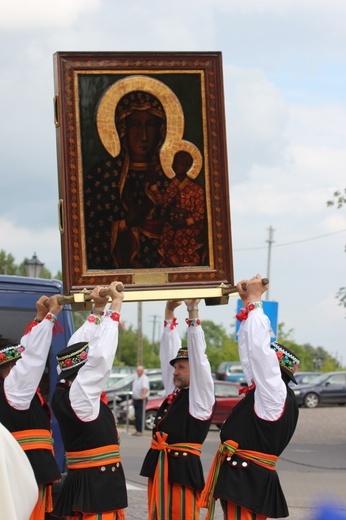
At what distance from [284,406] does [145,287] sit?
129cm

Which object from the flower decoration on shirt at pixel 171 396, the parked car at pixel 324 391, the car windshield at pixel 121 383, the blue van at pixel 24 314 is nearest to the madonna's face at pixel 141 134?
the flower decoration on shirt at pixel 171 396

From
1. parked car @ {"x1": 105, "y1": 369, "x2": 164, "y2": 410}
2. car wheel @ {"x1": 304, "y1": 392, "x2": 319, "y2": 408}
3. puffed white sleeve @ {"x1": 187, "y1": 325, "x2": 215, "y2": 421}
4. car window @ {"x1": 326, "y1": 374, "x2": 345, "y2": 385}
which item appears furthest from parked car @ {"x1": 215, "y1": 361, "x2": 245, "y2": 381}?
puffed white sleeve @ {"x1": 187, "y1": 325, "x2": 215, "y2": 421}

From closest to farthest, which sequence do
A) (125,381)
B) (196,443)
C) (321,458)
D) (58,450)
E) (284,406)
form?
(284,406)
(196,443)
(58,450)
(321,458)
(125,381)

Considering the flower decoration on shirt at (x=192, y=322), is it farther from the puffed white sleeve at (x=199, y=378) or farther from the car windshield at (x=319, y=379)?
the car windshield at (x=319, y=379)

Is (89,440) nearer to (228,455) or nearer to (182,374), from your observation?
(228,455)

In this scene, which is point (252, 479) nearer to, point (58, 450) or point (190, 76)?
point (190, 76)

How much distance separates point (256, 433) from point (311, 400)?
3410cm

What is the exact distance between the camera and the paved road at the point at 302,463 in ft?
44.0

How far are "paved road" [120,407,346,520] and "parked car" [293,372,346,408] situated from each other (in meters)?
5.46

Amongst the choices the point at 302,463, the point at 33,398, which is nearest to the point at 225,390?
the point at 302,463

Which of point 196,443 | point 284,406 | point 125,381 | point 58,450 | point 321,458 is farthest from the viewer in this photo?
point 125,381

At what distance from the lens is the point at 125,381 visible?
1395 inches

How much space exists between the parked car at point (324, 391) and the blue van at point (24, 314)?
30166mm

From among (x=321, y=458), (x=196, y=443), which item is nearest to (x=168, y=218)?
(x=196, y=443)
